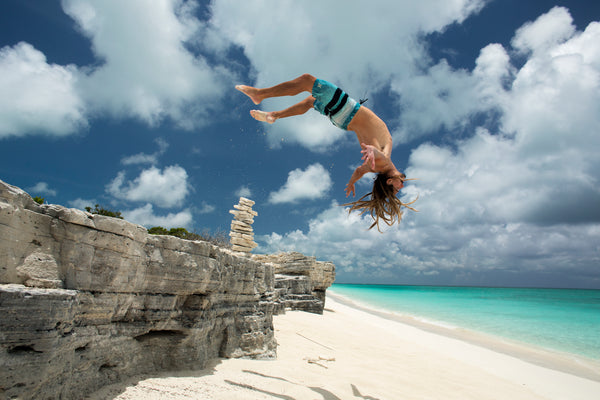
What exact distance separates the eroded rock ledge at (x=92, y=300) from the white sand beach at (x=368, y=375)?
0.32 meters

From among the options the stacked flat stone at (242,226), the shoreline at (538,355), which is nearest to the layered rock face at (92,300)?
the stacked flat stone at (242,226)

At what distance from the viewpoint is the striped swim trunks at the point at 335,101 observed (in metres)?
4.39

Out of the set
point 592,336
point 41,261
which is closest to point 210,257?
point 41,261

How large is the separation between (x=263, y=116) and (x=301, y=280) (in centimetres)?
1167

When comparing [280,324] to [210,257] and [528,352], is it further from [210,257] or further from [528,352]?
[528,352]

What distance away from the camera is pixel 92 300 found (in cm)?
296

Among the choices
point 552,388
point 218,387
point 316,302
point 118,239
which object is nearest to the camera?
point 118,239

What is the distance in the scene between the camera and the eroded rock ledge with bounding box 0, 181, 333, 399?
93.8 inches

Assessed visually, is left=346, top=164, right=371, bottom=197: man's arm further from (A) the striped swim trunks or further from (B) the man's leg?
(B) the man's leg

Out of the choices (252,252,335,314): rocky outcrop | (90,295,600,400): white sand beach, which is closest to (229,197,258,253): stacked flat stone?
(252,252,335,314): rocky outcrop

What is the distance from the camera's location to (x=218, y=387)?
12.2 feet

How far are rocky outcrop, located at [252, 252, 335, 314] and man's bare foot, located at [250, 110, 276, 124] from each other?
10210 millimetres

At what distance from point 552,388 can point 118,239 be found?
1099 centimetres

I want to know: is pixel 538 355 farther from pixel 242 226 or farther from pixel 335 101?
pixel 335 101
